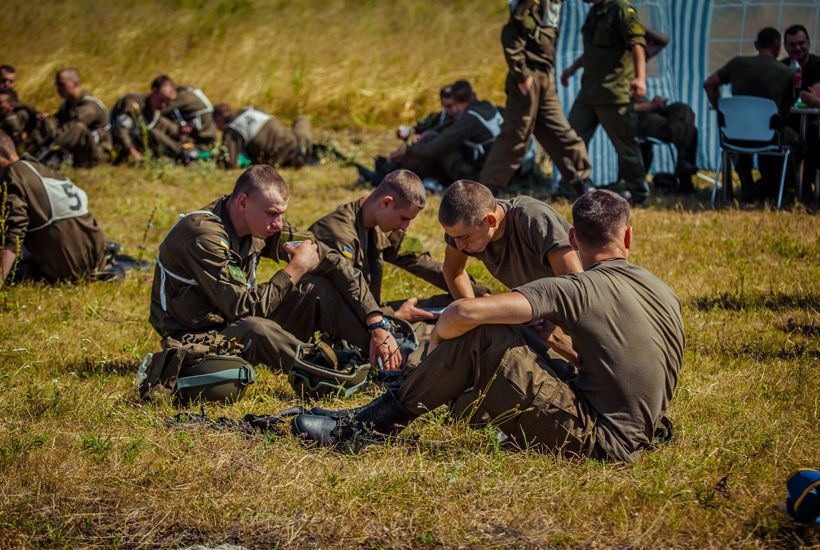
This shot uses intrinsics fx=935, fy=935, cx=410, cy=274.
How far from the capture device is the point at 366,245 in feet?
21.0

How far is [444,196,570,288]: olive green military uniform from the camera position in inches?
197

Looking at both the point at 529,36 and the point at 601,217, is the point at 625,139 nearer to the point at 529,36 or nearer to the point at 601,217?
the point at 529,36

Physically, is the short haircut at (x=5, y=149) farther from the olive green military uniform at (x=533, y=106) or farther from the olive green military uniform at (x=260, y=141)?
the olive green military uniform at (x=260, y=141)

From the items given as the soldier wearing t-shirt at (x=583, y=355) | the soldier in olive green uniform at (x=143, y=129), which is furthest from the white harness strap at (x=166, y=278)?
the soldier in olive green uniform at (x=143, y=129)

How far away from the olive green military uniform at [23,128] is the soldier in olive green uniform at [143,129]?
118cm

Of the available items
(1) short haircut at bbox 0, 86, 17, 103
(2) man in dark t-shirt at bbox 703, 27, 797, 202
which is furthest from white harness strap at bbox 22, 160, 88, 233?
(1) short haircut at bbox 0, 86, 17, 103

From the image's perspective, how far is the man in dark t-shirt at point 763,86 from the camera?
404 inches

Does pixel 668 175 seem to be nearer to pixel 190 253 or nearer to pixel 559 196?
pixel 559 196

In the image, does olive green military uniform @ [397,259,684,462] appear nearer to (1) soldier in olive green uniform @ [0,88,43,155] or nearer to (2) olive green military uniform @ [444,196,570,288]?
(2) olive green military uniform @ [444,196,570,288]

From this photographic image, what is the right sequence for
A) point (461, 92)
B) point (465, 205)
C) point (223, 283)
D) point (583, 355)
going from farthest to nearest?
point (461, 92)
point (223, 283)
point (465, 205)
point (583, 355)

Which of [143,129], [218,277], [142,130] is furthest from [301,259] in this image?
[142,130]

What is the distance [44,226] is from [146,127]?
675 centimetres

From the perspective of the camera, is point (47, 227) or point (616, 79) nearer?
point (47, 227)

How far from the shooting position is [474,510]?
3822 mm
